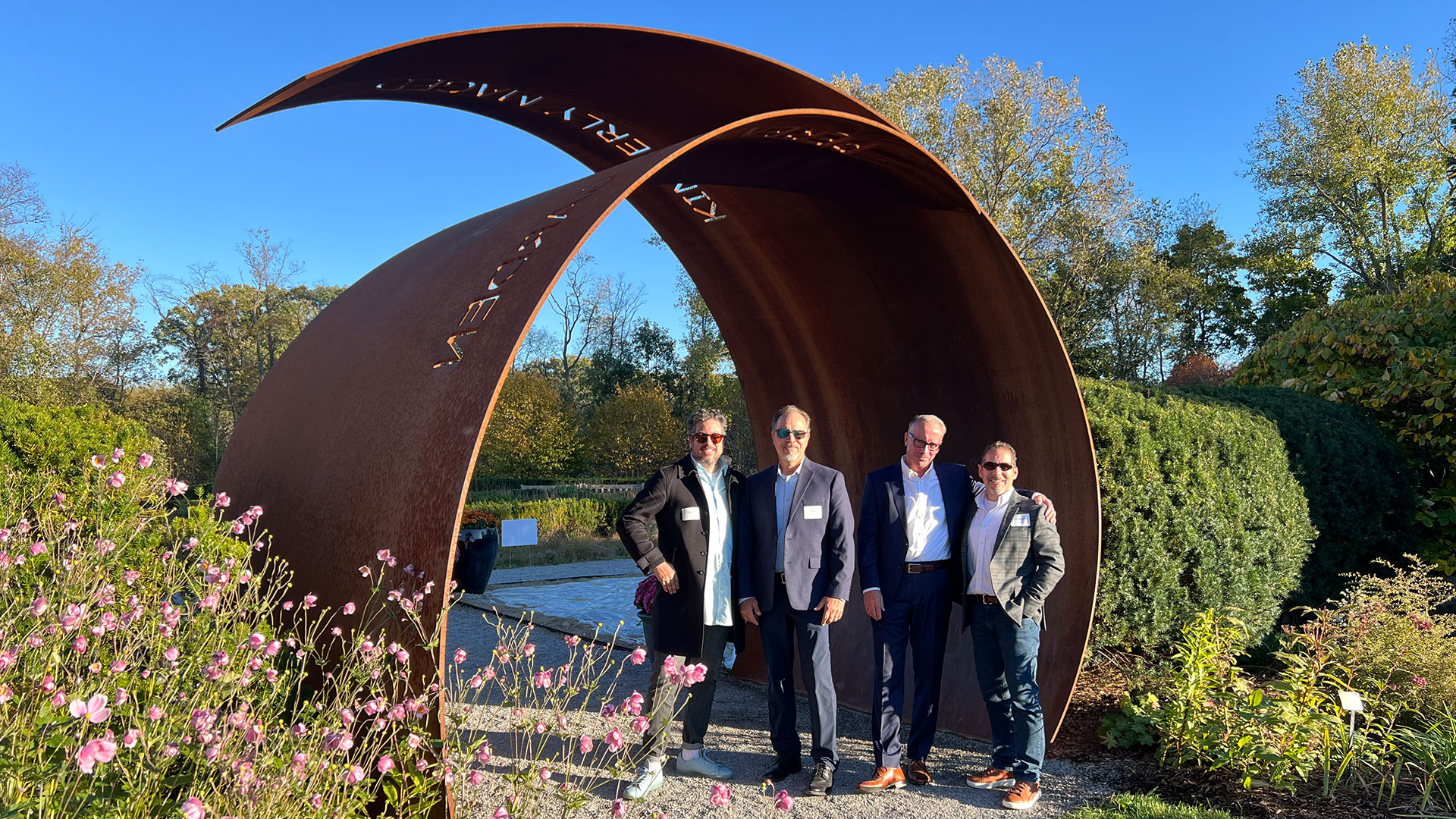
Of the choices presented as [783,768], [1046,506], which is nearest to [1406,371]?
[1046,506]

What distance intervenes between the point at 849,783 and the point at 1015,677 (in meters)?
0.93

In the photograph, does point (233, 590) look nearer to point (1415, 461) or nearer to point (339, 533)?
point (339, 533)

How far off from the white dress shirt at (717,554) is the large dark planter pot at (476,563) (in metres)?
6.12

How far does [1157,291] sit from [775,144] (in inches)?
1084

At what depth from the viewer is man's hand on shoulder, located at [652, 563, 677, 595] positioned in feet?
13.4

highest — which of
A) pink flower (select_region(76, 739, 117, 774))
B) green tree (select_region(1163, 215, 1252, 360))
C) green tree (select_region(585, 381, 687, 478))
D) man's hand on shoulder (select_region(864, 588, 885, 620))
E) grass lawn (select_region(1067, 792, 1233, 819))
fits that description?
green tree (select_region(1163, 215, 1252, 360))

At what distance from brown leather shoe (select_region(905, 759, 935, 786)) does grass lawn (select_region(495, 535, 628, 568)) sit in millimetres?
9649

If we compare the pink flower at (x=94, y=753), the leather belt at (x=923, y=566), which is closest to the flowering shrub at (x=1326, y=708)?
the leather belt at (x=923, y=566)

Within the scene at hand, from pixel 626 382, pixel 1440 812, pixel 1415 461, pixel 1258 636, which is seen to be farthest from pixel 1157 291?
pixel 1440 812

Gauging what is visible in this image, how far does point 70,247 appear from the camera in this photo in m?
22.1

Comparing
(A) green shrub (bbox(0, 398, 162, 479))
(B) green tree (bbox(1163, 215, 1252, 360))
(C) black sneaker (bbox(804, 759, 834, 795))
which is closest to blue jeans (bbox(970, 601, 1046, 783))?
(C) black sneaker (bbox(804, 759, 834, 795))

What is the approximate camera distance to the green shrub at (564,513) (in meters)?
15.7

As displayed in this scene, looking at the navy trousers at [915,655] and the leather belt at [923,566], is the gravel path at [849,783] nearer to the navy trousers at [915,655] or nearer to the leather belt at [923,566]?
the navy trousers at [915,655]

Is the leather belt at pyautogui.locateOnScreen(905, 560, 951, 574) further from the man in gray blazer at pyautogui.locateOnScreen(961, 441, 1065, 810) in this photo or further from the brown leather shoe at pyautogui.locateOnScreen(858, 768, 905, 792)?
the brown leather shoe at pyautogui.locateOnScreen(858, 768, 905, 792)
